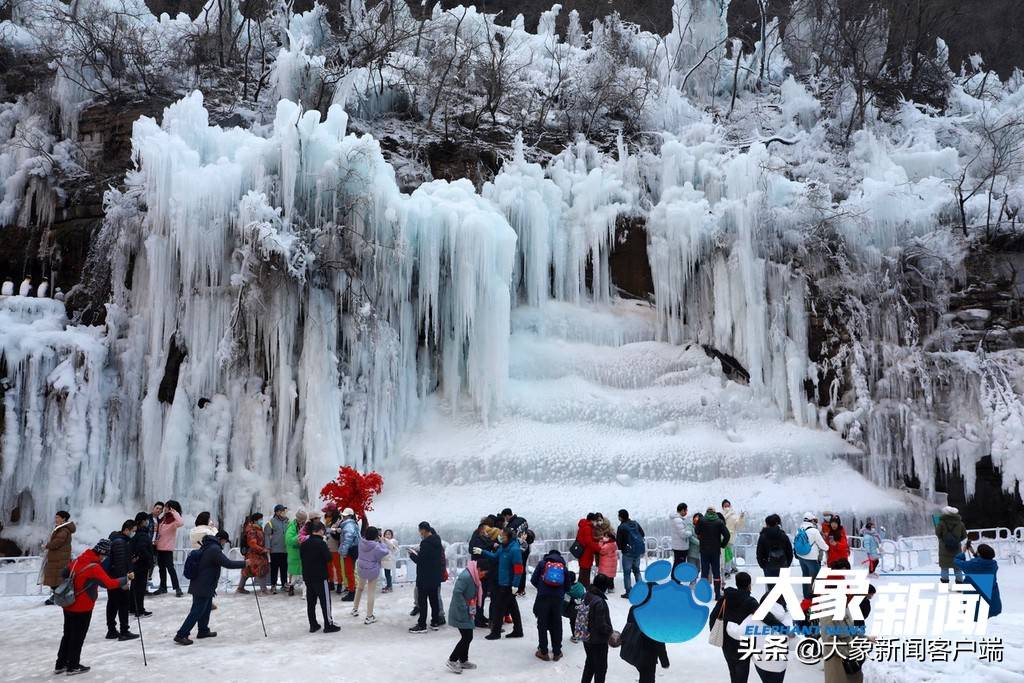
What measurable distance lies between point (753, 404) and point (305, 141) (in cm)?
1290

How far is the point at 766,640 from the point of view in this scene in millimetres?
5277

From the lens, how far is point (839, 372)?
66.6ft

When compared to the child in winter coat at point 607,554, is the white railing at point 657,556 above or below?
below

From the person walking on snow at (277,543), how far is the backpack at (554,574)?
5.00 m

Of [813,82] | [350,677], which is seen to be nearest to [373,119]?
[813,82]

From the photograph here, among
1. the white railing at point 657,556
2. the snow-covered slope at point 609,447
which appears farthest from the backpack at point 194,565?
the snow-covered slope at point 609,447

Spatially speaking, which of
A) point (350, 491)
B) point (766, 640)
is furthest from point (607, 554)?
point (350, 491)

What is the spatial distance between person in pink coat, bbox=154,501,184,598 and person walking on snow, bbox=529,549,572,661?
17.7ft

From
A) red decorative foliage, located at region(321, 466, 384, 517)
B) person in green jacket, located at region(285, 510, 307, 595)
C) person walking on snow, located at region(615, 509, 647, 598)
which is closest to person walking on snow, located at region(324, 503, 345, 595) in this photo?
person in green jacket, located at region(285, 510, 307, 595)

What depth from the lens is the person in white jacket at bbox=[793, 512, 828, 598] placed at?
9.58 metres

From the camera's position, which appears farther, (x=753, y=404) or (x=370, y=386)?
(x=753, y=404)

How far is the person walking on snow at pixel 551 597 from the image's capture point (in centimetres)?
750

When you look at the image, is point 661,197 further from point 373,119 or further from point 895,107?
point 895,107

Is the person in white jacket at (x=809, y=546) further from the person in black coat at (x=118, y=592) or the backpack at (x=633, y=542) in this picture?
the person in black coat at (x=118, y=592)
